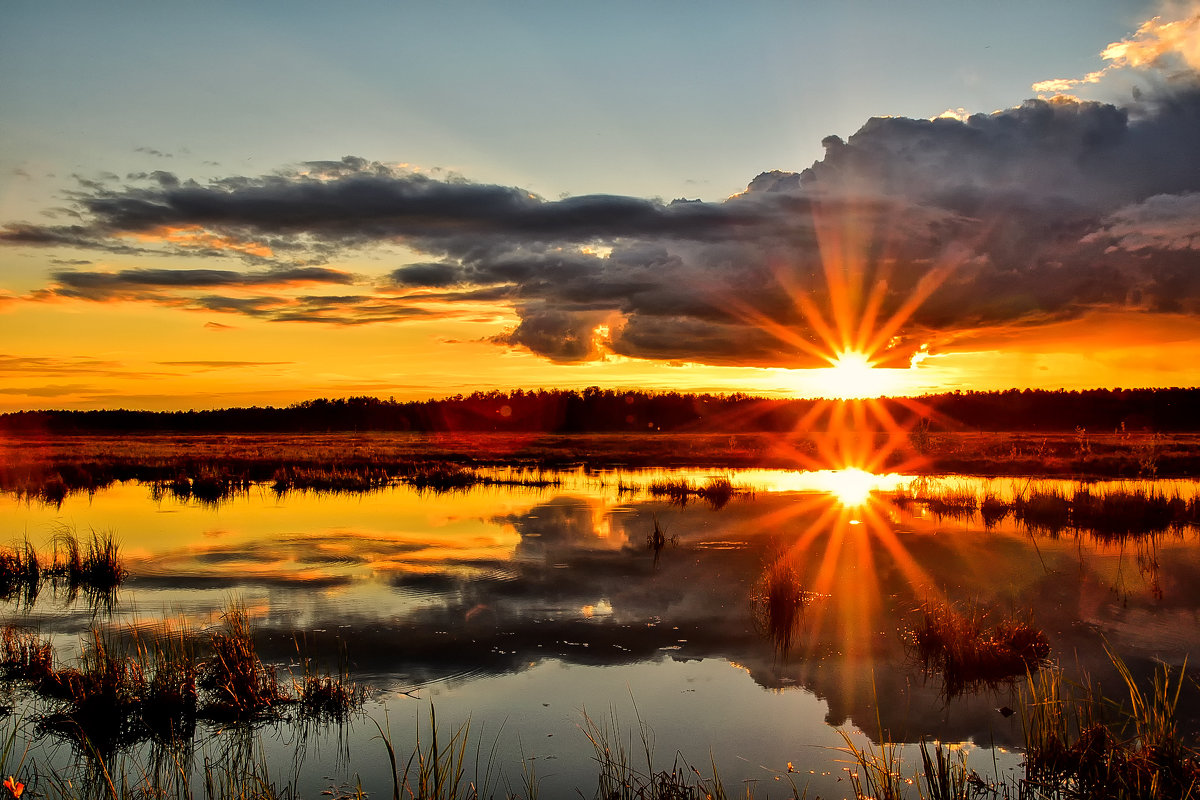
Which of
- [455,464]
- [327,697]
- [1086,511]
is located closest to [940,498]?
[1086,511]

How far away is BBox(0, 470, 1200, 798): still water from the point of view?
791 cm

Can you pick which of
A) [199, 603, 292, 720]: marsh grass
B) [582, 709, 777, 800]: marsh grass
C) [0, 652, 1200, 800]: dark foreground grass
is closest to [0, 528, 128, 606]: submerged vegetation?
[199, 603, 292, 720]: marsh grass

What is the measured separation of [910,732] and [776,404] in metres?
167

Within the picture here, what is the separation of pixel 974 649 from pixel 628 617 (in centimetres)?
497

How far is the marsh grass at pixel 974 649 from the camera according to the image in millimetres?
9664

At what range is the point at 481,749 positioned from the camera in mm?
7699

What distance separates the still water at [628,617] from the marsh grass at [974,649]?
0.24 m

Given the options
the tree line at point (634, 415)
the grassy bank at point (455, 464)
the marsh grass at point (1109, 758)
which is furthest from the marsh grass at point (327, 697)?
the tree line at point (634, 415)

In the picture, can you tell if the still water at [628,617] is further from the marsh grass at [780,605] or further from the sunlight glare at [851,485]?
the sunlight glare at [851,485]

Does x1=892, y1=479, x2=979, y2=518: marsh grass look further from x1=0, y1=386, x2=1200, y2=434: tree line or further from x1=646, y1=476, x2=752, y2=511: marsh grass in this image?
x1=0, y1=386, x2=1200, y2=434: tree line

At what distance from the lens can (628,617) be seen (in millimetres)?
12688

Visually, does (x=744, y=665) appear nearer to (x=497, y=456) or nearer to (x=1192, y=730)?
(x=1192, y=730)

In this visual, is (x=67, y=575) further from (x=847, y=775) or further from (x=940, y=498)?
(x=940, y=498)

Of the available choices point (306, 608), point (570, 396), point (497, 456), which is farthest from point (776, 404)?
point (306, 608)
